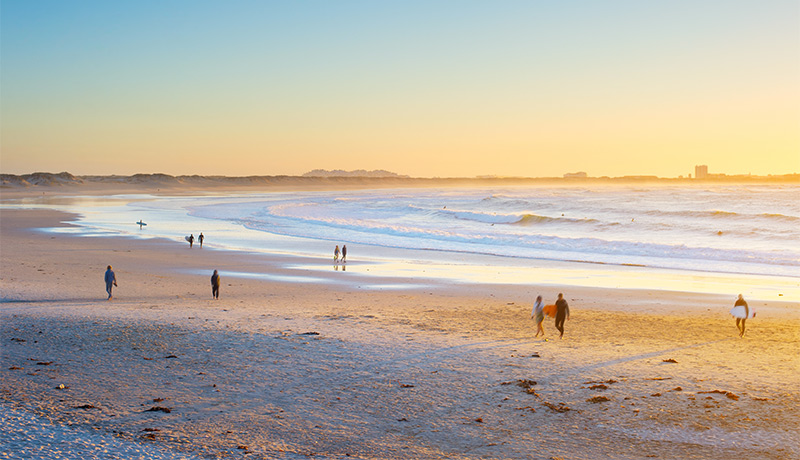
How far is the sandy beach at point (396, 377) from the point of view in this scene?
8867 mm

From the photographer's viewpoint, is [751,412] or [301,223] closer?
[751,412]

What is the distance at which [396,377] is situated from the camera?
11.7 m

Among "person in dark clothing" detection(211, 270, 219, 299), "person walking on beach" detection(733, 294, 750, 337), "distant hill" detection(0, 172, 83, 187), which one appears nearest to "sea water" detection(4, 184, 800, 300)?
"person walking on beach" detection(733, 294, 750, 337)

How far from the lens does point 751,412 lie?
9852mm

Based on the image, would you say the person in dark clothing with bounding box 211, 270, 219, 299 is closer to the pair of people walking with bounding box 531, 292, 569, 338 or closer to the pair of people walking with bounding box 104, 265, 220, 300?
the pair of people walking with bounding box 104, 265, 220, 300

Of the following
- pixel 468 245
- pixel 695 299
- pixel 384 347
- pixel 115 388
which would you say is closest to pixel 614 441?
pixel 384 347

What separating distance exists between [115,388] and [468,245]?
3107 cm

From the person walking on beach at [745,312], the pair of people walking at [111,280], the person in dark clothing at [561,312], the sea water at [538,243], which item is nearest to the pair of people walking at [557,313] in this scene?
the person in dark clothing at [561,312]

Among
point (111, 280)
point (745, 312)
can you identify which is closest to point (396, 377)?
point (745, 312)

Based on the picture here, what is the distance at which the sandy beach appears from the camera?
29.1 feet

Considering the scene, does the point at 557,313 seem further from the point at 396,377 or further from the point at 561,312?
the point at 396,377

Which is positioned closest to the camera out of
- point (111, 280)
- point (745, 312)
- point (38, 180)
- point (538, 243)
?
point (745, 312)

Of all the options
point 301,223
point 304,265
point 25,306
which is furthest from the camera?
point 301,223

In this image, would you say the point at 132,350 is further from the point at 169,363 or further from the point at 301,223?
the point at 301,223
